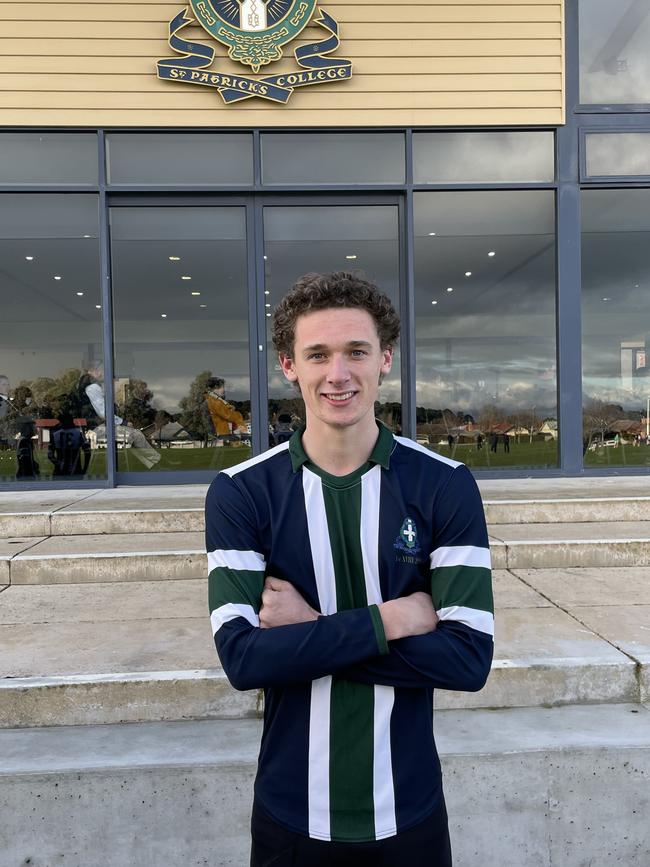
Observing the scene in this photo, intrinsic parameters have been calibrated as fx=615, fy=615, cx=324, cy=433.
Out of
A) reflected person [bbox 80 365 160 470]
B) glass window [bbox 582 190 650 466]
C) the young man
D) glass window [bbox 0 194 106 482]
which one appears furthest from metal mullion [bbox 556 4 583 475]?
the young man

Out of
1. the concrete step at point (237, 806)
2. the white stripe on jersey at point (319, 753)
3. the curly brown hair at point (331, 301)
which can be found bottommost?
the concrete step at point (237, 806)

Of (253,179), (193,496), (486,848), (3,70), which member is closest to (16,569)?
(193,496)

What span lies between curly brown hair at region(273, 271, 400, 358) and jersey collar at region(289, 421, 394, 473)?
22 centimetres

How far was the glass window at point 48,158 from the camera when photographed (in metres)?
7.23

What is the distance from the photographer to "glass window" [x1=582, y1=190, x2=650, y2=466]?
7727 millimetres

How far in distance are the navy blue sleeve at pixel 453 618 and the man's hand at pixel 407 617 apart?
20mm

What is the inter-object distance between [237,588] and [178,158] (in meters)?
7.13

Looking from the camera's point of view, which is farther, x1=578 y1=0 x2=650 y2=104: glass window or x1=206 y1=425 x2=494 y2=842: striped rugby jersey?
x1=578 y1=0 x2=650 y2=104: glass window

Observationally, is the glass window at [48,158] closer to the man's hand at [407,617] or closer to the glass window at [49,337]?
the glass window at [49,337]

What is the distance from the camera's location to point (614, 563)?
16.0 feet

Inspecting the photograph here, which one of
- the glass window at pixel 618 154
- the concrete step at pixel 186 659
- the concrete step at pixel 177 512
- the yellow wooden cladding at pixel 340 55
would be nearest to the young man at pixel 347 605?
the concrete step at pixel 186 659

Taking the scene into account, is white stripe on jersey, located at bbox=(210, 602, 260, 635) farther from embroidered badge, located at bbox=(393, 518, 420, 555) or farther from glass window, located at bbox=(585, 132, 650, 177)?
glass window, located at bbox=(585, 132, 650, 177)

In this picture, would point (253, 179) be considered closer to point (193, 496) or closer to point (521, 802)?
point (193, 496)

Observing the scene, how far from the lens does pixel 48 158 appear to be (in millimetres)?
7273
